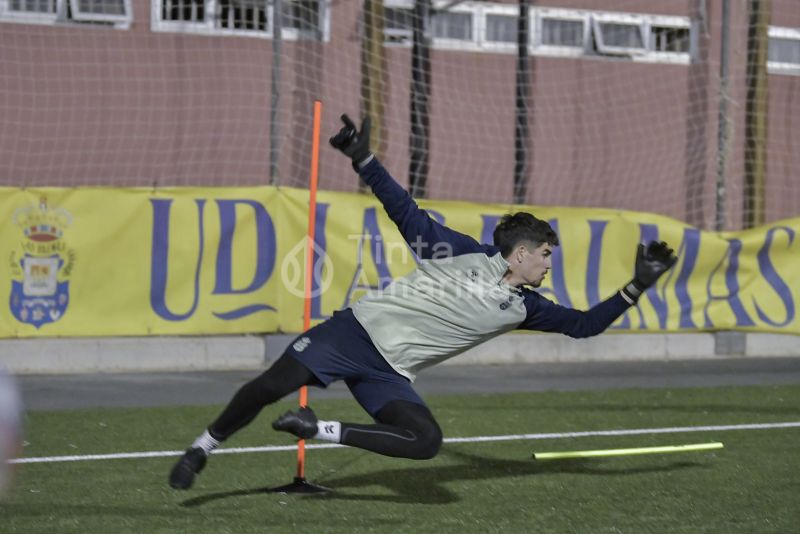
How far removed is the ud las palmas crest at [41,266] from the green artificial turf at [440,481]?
7.25 feet

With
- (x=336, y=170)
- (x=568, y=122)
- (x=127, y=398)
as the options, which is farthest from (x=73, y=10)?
(x=568, y=122)

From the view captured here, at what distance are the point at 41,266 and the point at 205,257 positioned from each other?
1418 millimetres

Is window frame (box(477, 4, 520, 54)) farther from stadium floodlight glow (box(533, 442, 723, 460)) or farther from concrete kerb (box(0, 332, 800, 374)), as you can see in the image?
stadium floodlight glow (box(533, 442, 723, 460))

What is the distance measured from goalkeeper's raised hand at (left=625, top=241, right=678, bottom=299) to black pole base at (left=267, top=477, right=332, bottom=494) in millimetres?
1918

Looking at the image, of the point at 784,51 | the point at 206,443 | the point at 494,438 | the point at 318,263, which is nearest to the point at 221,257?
the point at 318,263

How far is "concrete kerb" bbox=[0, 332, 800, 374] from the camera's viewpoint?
1200 centimetres

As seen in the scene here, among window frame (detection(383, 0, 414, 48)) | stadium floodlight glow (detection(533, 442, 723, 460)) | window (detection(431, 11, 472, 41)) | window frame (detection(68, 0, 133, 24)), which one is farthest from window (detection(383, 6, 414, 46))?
stadium floodlight glow (detection(533, 442, 723, 460))

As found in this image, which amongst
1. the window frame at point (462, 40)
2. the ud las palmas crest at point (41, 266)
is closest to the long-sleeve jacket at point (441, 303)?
the ud las palmas crest at point (41, 266)

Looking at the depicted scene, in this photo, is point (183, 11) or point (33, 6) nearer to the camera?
point (33, 6)

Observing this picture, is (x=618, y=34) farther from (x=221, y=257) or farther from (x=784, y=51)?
(x=221, y=257)

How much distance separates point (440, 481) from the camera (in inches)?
303

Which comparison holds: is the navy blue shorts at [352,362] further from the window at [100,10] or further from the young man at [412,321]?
the window at [100,10]

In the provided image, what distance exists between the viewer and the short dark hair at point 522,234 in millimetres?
6859

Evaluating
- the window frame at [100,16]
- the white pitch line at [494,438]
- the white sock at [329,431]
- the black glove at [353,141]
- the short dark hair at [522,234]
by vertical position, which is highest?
the window frame at [100,16]
